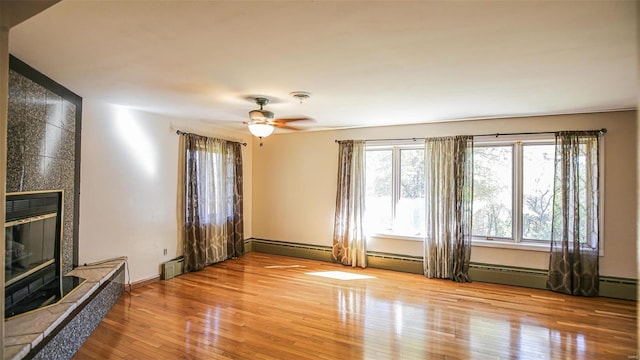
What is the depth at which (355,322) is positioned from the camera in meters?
3.43

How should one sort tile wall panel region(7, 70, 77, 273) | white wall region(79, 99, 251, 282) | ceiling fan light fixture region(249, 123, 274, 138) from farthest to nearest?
white wall region(79, 99, 251, 282) → ceiling fan light fixture region(249, 123, 274, 138) → tile wall panel region(7, 70, 77, 273)

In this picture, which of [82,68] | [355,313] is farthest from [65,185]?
[355,313]

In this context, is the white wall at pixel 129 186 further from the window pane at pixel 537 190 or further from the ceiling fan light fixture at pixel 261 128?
the window pane at pixel 537 190

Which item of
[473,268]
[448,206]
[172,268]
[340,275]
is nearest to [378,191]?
[448,206]

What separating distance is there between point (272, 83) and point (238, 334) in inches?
95.5

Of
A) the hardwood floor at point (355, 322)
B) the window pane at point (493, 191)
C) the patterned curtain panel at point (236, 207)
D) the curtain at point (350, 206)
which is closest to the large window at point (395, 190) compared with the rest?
the curtain at point (350, 206)

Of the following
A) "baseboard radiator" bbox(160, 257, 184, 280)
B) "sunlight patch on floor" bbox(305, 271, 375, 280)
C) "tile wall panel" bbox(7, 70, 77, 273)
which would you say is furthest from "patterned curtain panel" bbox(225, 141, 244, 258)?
"tile wall panel" bbox(7, 70, 77, 273)

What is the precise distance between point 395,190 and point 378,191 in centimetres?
30

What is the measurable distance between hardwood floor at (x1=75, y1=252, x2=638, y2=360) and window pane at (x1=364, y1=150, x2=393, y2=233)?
1065 mm

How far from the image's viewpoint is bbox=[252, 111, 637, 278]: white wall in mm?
4117

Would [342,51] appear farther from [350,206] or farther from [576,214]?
[576,214]

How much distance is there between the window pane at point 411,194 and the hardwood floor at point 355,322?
0.91 m

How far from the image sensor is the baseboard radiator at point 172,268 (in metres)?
4.79

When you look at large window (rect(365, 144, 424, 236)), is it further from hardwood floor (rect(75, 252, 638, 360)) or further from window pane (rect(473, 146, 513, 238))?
hardwood floor (rect(75, 252, 638, 360))
